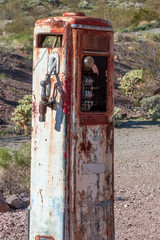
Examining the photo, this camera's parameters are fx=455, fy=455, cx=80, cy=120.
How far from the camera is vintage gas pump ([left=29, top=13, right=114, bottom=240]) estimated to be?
3.73 meters

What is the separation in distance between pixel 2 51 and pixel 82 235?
16.3 meters

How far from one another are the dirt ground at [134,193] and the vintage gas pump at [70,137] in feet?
4.95

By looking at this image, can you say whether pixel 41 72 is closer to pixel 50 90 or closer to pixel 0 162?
pixel 50 90

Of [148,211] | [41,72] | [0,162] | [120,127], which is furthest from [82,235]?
[120,127]

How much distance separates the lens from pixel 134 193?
285 inches

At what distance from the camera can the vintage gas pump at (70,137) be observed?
373cm

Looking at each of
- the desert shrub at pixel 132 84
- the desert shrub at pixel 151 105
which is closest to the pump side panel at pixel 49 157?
the desert shrub at pixel 151 105

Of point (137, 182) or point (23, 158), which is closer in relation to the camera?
point (23, 158)

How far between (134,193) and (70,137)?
3.76m

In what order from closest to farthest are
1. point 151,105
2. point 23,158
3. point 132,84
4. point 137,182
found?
point 23,158 < point 137,182 < point 151,105 < point 132,84

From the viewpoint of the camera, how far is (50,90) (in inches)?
149

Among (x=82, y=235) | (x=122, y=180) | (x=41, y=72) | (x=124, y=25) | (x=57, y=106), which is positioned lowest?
(x=122, y=180)

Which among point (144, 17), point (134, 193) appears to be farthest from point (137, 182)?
point (144, 17)

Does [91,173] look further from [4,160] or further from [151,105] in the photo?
[151,105]
